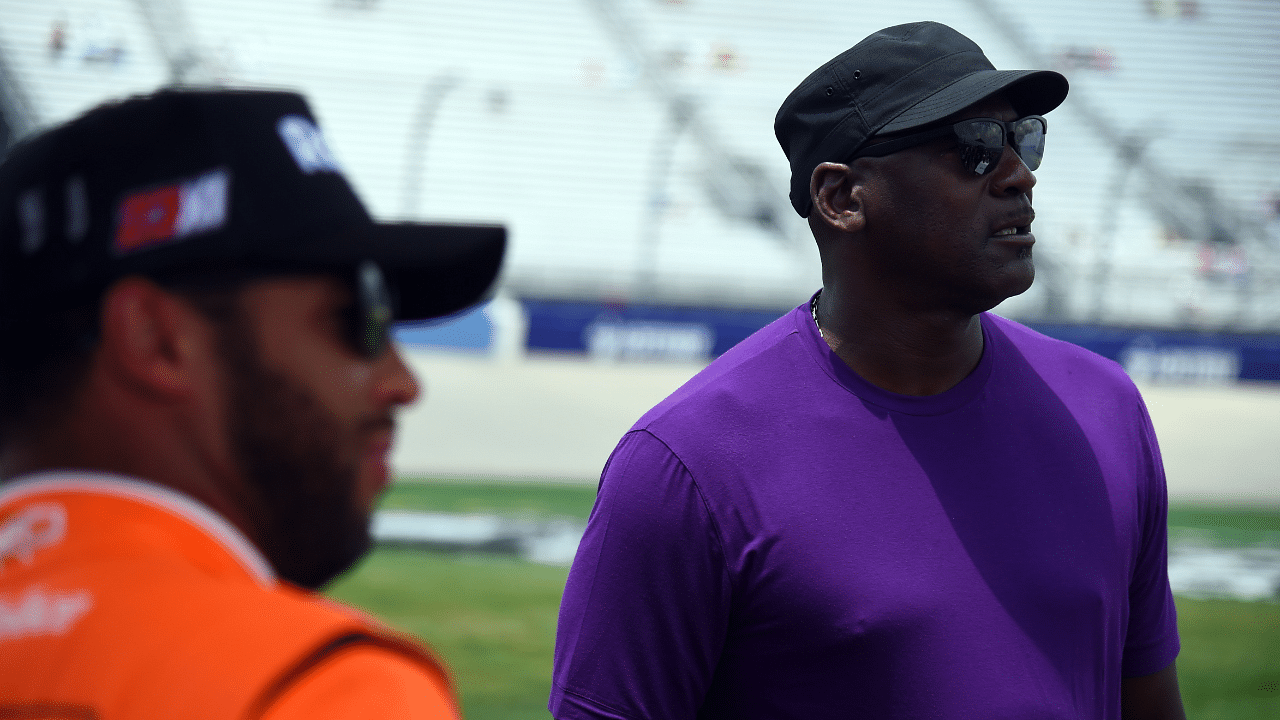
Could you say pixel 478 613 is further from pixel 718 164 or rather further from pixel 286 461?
pixel 718 164

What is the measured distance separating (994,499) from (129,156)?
49.5 inches

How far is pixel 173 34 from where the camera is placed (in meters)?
15.0

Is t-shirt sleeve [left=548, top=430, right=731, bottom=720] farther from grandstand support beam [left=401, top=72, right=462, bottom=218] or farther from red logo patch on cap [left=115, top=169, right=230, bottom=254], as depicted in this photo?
grandstand support beam [left=401, top=72, right=462, bottom=218]

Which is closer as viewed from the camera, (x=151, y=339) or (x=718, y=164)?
(x=151, y=339)

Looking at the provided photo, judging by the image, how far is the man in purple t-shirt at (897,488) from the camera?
1648 millimetres

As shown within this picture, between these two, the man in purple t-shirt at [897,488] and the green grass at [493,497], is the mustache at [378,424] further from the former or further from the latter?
the green grass at [493,497]

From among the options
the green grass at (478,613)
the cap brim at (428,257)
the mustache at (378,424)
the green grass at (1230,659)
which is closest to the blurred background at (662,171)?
the green grass at (478,613)

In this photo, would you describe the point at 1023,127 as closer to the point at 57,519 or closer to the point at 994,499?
the point at 994,499

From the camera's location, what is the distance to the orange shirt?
0.74 meters

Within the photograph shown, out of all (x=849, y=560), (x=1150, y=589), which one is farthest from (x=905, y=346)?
(x=1150, y=589)

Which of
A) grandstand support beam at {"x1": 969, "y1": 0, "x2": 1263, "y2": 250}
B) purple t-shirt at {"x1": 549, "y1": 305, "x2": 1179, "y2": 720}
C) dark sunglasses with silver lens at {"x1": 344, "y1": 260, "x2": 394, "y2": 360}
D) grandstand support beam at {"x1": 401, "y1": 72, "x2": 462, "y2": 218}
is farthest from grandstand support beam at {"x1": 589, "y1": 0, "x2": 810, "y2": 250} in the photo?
dark sunglasses with silver lens at {"x1": 344, "y1": 260, "x2": 394, "y2": 360}

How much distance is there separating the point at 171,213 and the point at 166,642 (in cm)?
36

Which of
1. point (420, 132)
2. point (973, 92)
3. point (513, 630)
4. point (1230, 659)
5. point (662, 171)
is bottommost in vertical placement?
point (420, 132)

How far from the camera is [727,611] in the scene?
1678mm
